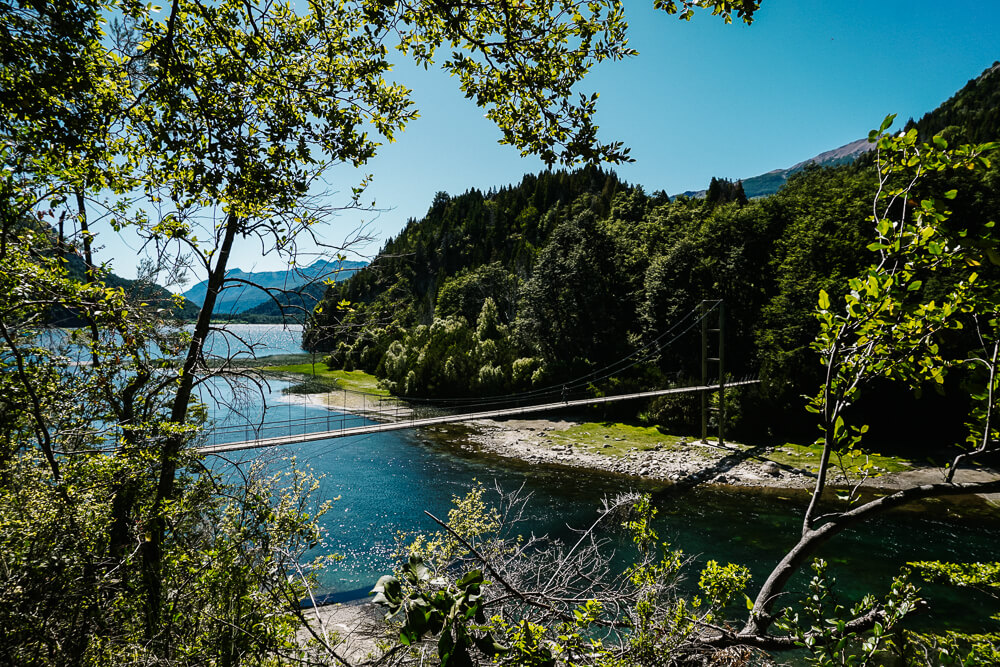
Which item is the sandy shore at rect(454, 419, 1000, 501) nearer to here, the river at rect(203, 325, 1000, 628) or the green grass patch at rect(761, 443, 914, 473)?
the green grass patch at rect(761, 443, 914, 473)

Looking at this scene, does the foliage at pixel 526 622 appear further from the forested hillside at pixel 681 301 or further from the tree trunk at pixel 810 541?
the forested hillside at pixel 681 301

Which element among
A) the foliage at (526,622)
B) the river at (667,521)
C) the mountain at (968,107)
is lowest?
the river at (667,521)

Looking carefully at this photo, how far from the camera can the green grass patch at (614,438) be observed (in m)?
15.0

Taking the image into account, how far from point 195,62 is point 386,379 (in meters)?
24.7

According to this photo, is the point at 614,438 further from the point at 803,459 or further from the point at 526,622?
the point at 526,622

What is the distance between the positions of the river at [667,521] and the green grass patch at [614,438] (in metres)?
2.13

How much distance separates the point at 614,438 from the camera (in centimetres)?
1609

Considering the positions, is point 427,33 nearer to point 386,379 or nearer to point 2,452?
point 2,452

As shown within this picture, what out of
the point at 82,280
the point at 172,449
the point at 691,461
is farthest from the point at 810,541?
the point at 691,461

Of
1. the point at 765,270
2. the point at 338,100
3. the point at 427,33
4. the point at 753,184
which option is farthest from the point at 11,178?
the point at 753,184

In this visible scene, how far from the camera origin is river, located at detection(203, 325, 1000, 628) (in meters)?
7.61

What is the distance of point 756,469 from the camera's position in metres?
12.6

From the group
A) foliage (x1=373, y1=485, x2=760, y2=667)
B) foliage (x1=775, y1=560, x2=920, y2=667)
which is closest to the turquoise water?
foliage (x1=373, y1=485, x2=760, y2=667)

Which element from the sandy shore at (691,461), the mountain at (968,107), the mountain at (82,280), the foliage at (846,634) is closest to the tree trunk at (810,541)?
the foliage at (846,634)
